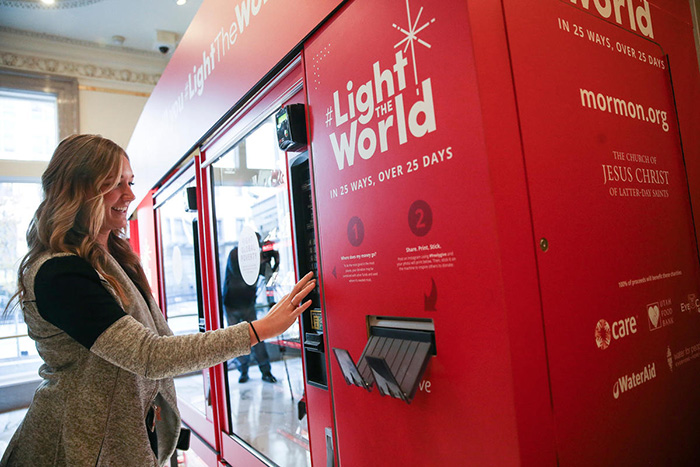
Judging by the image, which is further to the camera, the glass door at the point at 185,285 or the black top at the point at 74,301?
the glass door at the point at 185,285

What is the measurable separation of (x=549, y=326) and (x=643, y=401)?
472 millimetres

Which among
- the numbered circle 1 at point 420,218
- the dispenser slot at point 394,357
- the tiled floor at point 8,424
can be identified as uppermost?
the numbered circle 1 at point 420,218

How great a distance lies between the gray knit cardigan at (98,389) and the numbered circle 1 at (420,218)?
551mm

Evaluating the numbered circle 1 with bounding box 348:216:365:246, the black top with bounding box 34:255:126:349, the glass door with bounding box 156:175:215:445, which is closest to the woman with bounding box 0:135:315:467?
the black top with bounding box 34:255:126:349

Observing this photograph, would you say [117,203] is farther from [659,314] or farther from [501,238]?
[659,314]

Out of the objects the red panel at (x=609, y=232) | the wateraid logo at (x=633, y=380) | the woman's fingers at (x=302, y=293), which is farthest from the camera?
the woman's fingers at (x=302, y=293)

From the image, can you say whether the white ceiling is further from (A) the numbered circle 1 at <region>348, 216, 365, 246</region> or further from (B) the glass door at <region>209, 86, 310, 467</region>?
(A) the numbered circle 1 at <region>348, 216, 365, 246</region>

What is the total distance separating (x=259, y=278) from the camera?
198 cm

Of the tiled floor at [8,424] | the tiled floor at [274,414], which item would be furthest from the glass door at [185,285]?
the tiled floor at [8,424]

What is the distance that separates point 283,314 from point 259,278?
0.70 m

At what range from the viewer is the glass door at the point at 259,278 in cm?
180

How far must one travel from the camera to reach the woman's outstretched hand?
49.0 inches

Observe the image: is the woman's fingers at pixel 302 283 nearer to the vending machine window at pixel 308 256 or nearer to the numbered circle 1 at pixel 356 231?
the vending machine window at pixel 308 256

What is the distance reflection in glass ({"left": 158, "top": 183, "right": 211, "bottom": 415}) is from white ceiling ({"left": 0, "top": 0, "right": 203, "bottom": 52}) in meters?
3.34
